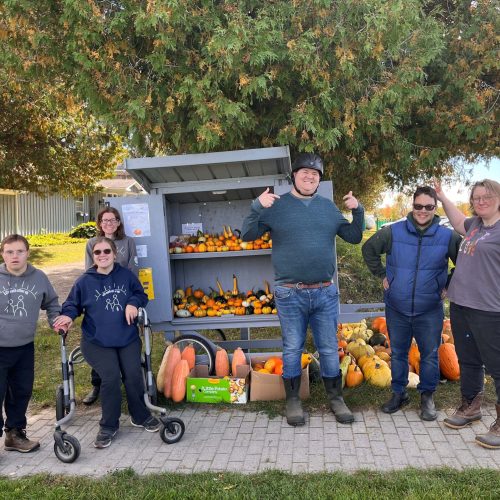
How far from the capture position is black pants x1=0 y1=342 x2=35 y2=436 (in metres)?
3.82

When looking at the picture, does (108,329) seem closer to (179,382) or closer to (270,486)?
(179,382)

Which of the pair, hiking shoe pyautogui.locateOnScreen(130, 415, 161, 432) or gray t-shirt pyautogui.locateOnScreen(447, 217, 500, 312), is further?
hiking shoe pyautogui.locateOnScreen(130, 415, 161, 432)

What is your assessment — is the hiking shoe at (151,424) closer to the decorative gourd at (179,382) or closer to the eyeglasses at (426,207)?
the decorative gourd at (179,382)

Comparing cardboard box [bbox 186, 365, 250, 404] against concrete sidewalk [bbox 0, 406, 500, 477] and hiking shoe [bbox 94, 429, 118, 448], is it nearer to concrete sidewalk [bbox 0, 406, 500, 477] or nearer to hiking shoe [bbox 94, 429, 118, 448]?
concrete sidewalk [bbox 0, 406, 500, 477]

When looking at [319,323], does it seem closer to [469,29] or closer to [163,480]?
[163,480]

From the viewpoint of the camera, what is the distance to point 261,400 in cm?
488

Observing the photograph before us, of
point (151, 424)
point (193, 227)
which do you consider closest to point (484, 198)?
point (151, 424)

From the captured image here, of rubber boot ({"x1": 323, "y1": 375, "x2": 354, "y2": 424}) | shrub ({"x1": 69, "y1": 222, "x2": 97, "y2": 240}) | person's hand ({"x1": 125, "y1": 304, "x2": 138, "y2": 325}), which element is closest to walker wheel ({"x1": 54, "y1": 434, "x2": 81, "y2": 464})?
person's hand ({"x1": 125, "y1": 304, "x2": 138, "y2": 325})

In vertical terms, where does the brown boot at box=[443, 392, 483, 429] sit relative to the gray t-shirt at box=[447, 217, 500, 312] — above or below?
below

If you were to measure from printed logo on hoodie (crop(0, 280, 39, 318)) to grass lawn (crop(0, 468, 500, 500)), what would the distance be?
120 cm

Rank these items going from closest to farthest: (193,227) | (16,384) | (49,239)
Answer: (16,384) < (193,227) < (49,239)

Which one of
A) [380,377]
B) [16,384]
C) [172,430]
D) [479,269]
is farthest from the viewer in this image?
[380,377]

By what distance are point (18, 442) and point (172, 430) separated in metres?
1.24

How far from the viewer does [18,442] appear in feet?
13.1
